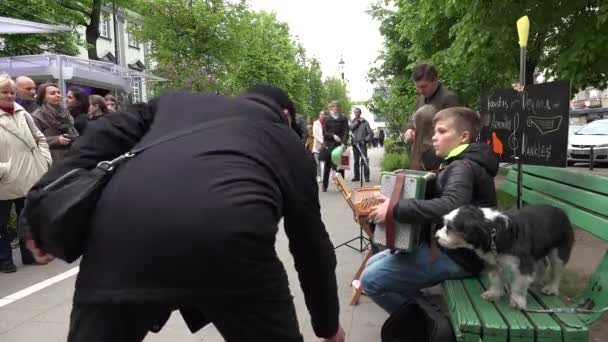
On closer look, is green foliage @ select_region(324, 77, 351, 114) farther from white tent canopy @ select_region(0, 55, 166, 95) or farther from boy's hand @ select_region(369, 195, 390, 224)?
boy's hand @ select_region(369, 195, 390, 224)

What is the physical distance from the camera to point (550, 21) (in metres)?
7.33

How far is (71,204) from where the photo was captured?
1.59 m

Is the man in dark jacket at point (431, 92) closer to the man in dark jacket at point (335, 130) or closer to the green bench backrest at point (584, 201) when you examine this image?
the green bench backrest at point (584, 201)

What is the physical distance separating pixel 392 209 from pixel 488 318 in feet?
2.39

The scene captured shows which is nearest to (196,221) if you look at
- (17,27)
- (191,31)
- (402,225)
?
(402,225)

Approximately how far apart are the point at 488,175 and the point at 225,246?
2.15m

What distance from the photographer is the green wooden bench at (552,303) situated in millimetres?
2525

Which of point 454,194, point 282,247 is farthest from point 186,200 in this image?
point 282,247

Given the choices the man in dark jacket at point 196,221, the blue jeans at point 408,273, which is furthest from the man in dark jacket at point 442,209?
the man in dark jacket at point 196,221

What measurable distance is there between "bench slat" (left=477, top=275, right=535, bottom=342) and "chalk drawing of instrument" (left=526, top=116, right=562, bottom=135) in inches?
71.9

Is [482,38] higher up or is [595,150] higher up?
[482,38]

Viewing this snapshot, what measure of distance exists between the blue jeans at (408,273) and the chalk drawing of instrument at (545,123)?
5.08 ft

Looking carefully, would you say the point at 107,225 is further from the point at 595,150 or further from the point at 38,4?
the point at 38,4

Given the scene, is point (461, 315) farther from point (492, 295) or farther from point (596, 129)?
point (596, 129)
